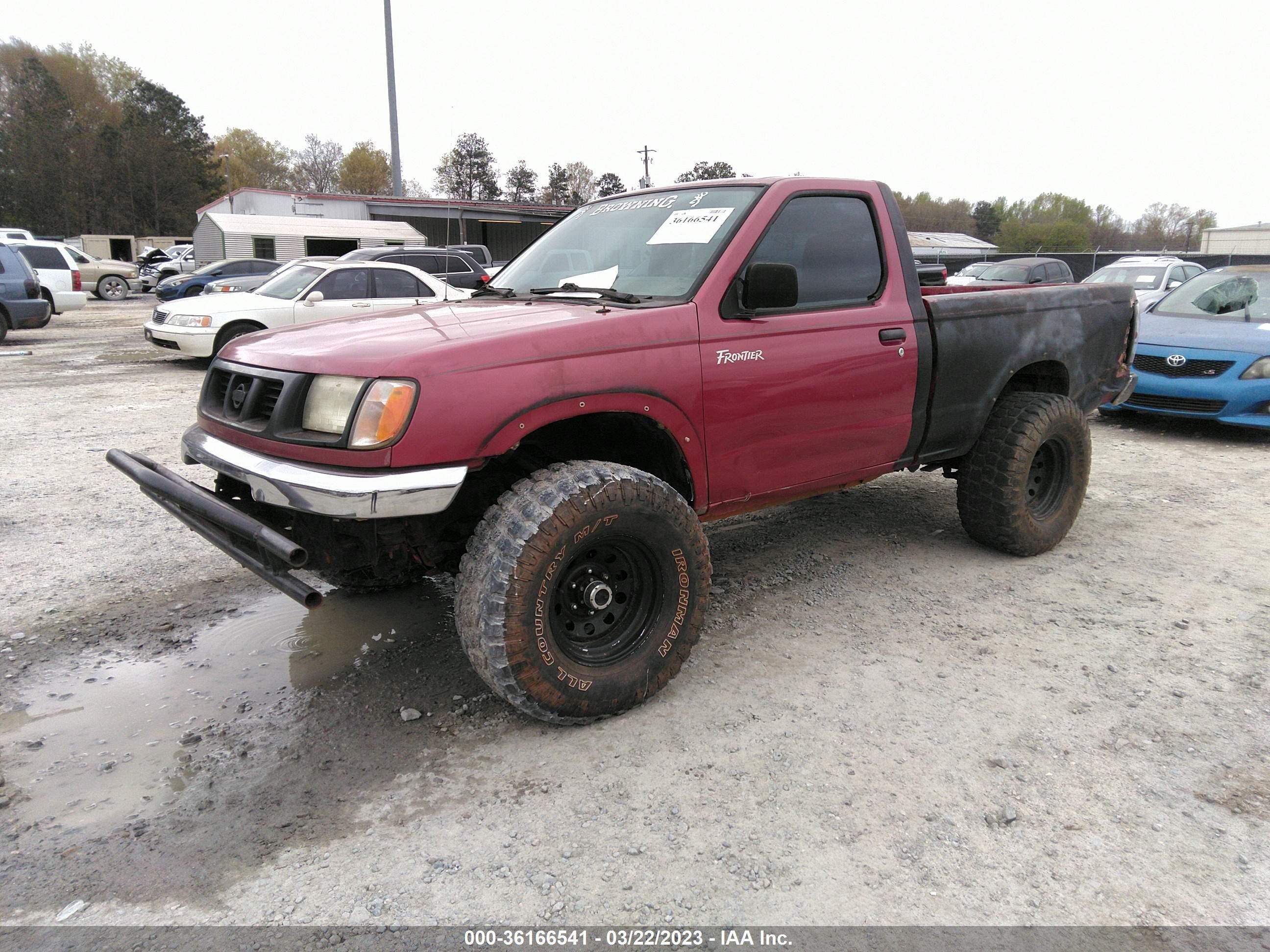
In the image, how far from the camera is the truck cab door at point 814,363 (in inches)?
134

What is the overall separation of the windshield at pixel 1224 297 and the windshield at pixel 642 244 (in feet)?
24.6

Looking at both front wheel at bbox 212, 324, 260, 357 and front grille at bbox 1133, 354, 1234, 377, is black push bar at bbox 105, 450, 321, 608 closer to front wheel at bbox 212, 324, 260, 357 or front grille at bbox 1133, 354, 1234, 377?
front grille at bbox 1133, 354, 1234, 377

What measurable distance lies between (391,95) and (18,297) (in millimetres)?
19680

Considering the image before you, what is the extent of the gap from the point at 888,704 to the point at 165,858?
8.16ft

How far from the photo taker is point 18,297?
49.2ft

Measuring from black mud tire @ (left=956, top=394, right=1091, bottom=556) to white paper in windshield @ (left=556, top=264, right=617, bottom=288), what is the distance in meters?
2.29

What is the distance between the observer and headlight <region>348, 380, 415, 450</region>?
8.67 ft

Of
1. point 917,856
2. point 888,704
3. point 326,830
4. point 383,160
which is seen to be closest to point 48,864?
point 326,830

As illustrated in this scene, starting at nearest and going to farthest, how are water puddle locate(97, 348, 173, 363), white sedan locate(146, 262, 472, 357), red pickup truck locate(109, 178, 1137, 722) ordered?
red pickup truck locate(109, 178, 1137, 722), white sedan locate(146, 262, 472, 357), water puddle locate(97, 348, 173, 363)

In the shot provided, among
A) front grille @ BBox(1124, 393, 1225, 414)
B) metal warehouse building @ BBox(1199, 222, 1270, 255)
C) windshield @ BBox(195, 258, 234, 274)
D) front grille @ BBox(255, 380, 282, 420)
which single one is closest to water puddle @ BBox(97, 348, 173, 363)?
windshield @ BBox(195, 258, 234, 274)

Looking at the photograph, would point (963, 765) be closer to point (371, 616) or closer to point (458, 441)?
point (458, 441)

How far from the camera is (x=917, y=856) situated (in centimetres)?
244

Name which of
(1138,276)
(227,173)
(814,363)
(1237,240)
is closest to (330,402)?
(814,363)

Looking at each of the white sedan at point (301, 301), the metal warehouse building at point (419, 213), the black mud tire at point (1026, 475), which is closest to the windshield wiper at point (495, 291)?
the black mud tire at point (1026, 475)
